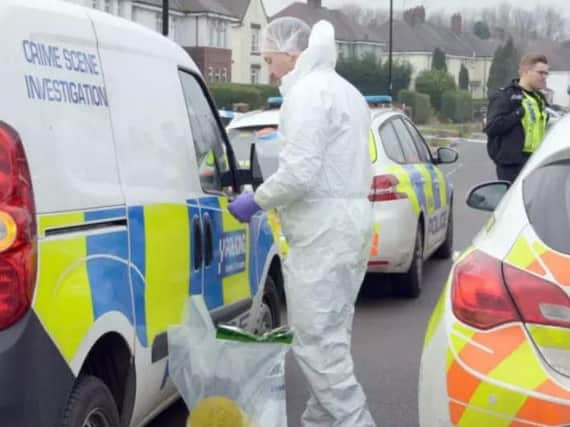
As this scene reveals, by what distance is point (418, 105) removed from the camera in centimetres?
6881

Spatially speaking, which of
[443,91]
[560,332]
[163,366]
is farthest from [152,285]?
[443,91]

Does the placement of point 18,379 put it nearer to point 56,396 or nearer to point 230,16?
point 56,396

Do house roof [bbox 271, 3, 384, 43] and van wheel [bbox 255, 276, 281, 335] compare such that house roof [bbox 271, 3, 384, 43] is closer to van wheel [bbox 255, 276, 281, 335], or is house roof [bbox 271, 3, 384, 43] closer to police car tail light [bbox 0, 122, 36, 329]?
van wheel [bbox 255, 276, 281, 335]

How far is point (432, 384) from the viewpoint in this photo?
3646mm

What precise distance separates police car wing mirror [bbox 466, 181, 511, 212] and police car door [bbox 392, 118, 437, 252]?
3402 millimetres

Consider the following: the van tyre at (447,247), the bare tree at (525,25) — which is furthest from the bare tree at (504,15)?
the van tyre at (447,247)

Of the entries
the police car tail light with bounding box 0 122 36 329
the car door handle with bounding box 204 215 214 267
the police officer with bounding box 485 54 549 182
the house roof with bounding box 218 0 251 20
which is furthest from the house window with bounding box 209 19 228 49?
the police car tail light with bounding box 0 122 36 329

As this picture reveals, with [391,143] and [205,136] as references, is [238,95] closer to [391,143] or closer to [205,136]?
[391,143]

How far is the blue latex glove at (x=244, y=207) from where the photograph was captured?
4.98 meters

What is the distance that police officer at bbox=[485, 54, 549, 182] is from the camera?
969cm

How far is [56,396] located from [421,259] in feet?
20.6

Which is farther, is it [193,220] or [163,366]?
[193,220]

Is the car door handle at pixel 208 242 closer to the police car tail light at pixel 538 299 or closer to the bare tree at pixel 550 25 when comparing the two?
the police car tail light at pixel 538 299

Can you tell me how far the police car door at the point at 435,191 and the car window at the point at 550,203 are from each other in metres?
6.07
